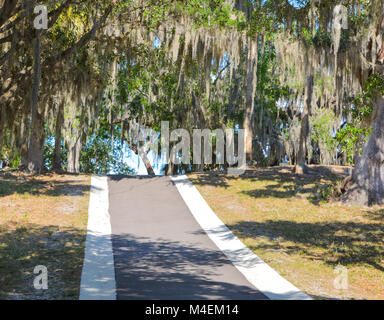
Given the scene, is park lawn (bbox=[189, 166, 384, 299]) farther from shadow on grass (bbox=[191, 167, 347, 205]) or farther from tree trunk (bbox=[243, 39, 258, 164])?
tree trunk (bbox=[243, 39, 258, 164])

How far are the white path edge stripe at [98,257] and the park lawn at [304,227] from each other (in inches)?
116

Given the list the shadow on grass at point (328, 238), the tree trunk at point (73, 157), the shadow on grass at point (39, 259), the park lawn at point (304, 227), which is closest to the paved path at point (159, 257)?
the shadow on grass at point (39, 259)

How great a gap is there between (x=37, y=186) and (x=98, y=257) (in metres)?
7.27

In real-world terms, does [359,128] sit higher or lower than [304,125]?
lower

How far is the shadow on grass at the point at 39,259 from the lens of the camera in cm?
619

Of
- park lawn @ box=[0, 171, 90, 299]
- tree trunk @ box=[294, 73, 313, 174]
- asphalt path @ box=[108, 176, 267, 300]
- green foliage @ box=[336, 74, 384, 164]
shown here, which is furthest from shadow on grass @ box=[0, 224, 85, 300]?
tree trunk @ box=[294, 73, 313, 174]

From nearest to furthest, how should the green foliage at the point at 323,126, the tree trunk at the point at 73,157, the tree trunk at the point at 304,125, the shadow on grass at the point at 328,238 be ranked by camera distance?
the shadow on grass at the point at 328,238 < the tree trunk at the point at 304,125 < the green foliage at the point at 323,126 < the tree trunk at the point at 73,157

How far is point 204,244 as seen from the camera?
966cm

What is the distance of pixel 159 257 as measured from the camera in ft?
27.5

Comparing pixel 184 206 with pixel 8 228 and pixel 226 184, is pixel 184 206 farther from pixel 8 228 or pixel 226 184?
pixel 8 228

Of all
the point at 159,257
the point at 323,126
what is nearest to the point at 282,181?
the point at 323,126

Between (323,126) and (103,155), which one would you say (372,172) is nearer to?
(323,126)

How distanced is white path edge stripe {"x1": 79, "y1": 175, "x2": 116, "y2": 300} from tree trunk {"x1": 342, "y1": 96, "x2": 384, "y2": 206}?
714 cm

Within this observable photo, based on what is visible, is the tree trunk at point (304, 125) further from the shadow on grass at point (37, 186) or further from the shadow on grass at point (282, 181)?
the shadow on grass at point (37, 186)
